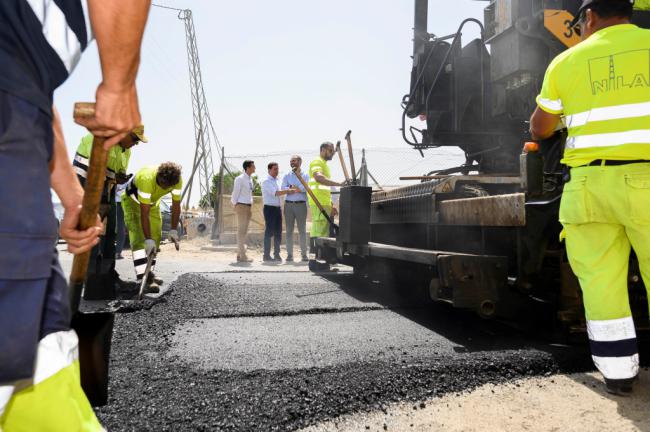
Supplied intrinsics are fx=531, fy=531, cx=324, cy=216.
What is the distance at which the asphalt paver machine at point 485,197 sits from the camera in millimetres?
2955

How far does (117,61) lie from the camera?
112 cm

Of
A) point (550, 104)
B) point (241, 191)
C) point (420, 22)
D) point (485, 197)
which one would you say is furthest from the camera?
point (241, 191)

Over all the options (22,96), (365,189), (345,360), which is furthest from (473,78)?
(22,96)

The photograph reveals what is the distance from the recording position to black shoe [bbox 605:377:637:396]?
226 cm

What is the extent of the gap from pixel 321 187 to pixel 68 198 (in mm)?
6101

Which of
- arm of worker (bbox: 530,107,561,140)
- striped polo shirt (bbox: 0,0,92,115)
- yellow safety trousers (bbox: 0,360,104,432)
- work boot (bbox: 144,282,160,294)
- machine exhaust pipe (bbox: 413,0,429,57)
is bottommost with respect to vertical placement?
work boot (bbox: 144,282,160,294)

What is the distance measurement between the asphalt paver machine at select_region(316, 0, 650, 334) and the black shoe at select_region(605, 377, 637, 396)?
553mm

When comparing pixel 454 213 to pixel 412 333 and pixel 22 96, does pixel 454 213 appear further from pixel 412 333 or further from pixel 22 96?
pixel 22 96

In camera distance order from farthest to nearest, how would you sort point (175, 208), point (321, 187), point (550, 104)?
point (321, 187), point (175, 208), point (550, 104)

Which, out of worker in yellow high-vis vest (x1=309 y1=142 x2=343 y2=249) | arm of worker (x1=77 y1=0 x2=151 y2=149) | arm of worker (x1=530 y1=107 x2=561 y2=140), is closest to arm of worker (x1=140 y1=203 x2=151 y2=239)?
worker in yellow high-vis vest (x1=309 y1=142 x2=343 y2=249)

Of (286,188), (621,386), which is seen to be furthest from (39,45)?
(286,188)

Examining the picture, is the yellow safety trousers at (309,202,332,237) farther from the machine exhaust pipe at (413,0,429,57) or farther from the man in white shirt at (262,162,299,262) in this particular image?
the machine exhaust pipe at (413,0,429,57)

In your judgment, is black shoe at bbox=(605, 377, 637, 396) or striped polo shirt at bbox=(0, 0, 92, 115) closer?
striped polo shirt at bbox=(0, 0, 92, 115)

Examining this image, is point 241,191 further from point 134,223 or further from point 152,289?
point 152,289
